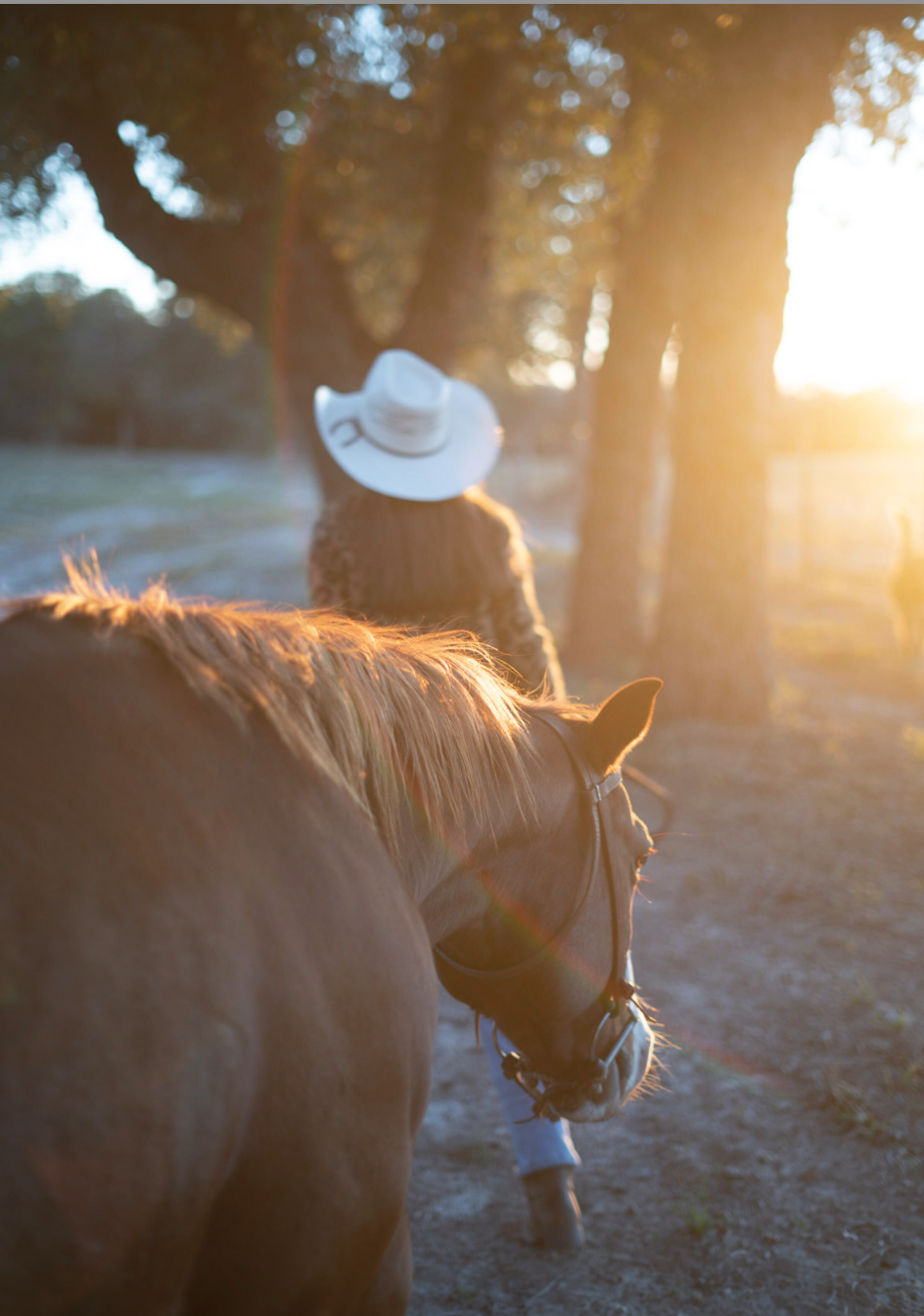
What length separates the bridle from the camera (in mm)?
1577

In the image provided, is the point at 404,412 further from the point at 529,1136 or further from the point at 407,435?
the point at 529,1136

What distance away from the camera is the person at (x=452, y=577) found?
220cm

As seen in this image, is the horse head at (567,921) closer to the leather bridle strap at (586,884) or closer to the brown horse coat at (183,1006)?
the leather bridle strap at (586,884)

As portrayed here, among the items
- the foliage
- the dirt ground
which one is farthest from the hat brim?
the foliage

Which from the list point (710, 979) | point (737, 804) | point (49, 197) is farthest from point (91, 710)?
point (49, 197)

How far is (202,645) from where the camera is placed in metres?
1.20

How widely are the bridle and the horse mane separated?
0.13 m

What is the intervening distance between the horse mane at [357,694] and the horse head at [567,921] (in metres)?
A: 0.10

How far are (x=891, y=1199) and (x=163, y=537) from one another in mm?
18044

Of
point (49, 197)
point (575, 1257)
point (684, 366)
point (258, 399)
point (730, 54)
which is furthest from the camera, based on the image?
point (258, 399)

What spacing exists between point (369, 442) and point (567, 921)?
1.77 metres

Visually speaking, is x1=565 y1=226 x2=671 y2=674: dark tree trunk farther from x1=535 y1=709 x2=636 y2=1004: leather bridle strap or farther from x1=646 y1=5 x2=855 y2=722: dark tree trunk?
x1=535 y1=709 x2=636 y2=1004: leather bridle strap

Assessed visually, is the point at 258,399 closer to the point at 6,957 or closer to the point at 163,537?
the point at 163,537

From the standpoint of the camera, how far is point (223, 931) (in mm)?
1003
